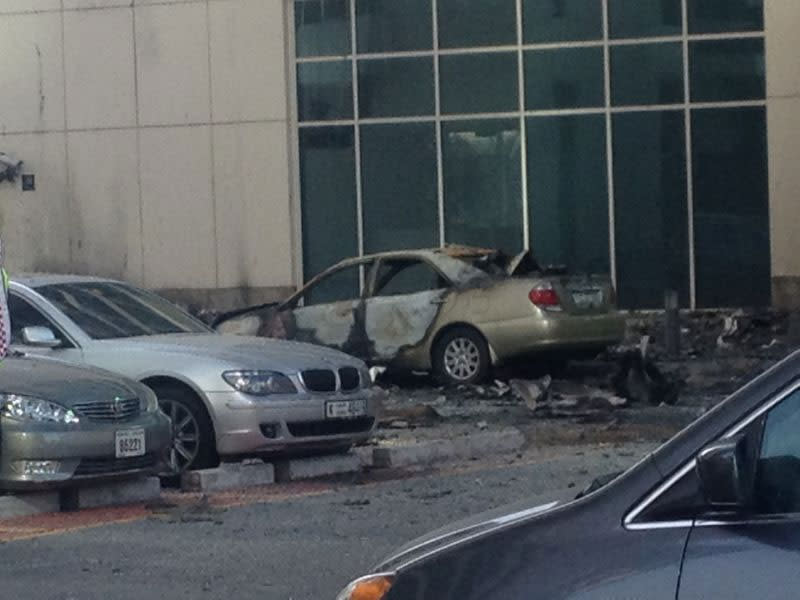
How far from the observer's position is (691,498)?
4406 mm

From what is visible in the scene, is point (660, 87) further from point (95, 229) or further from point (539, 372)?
point (95, 229)

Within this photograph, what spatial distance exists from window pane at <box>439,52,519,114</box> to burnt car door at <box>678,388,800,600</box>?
20.3 meters

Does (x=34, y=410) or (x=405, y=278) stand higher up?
(x=405, y=278)

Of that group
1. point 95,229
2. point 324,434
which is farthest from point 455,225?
point 324,434

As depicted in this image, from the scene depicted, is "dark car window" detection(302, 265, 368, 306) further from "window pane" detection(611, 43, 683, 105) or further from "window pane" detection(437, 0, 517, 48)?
"window pane" detection(611, 43, 683, 105)

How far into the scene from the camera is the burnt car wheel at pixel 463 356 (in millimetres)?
18531

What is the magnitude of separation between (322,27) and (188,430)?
45.2 ft

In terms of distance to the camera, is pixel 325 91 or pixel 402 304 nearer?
pixel 402 304

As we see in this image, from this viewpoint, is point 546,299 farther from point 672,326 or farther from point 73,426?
point 73,426

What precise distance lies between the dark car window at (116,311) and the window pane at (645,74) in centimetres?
1140

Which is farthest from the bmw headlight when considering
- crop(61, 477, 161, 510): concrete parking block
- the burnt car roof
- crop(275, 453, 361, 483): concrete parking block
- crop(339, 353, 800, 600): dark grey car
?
A: crop(339, 353, 800, 600): dark grey car

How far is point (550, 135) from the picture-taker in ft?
79.9

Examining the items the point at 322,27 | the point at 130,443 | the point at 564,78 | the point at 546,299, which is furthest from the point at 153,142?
the point at 130,443

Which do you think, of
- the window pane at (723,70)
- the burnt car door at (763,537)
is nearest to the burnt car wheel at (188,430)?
the burnt car door at (763,537)
